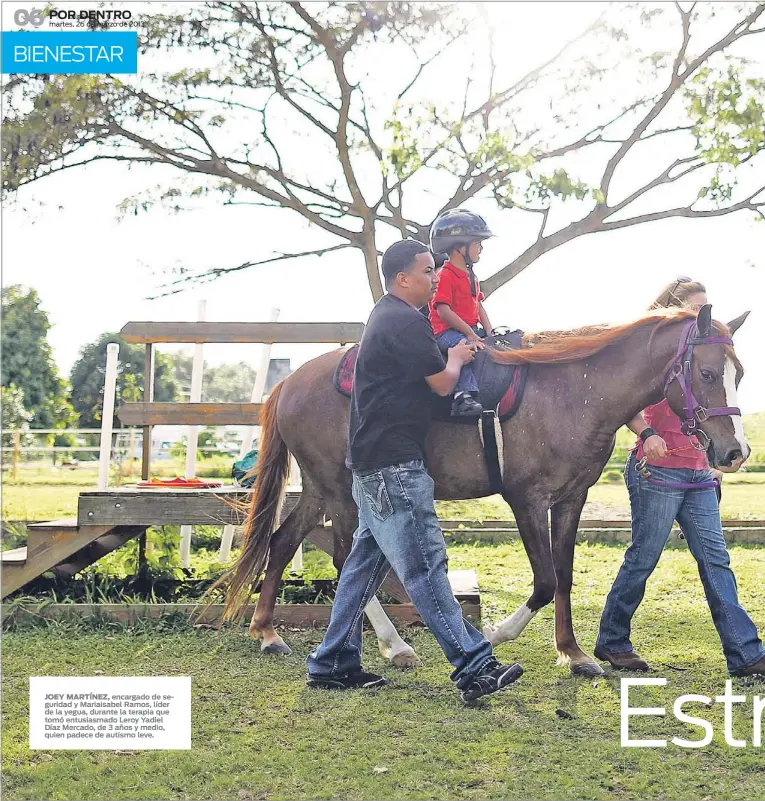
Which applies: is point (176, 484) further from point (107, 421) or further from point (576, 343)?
point (576, 343)

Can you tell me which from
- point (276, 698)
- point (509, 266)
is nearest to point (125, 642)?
point (276, 698)

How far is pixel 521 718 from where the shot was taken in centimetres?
411

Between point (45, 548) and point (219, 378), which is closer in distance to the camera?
point (45, 548)

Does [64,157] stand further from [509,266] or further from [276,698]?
[276,698]

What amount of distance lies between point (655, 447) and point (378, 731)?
1.88 m

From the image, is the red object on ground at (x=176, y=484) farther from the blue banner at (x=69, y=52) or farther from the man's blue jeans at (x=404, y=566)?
the blue banner at (x=69, y=52)

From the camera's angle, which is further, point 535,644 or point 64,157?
point 64,157

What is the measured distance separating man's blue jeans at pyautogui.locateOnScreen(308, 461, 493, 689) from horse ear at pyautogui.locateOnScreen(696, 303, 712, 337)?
1482 millimetres

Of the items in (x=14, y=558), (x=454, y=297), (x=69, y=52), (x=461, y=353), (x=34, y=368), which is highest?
(x=69, y=52)

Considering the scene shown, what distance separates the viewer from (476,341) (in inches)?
193

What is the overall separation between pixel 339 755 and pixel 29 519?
9479 mm

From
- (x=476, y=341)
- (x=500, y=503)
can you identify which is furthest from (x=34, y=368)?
(x=476, y=341)

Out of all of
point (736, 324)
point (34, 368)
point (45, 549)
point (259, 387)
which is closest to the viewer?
point (736, 324)

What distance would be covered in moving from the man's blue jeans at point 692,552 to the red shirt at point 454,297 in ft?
3.83
